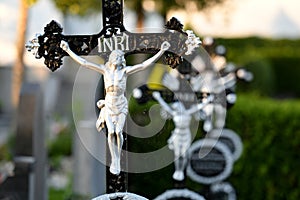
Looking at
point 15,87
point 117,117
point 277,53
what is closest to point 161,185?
point 117,117

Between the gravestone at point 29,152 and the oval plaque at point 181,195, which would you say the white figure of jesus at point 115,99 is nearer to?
the oval plaque at point 181,195

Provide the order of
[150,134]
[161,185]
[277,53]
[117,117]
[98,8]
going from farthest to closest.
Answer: [277,53] < [98,8] < [161,185] < [150,134] < [117,117]

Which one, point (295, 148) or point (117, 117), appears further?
point (295, 148)

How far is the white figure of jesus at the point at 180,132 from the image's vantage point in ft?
10.9

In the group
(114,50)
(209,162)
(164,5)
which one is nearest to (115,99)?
(114,50)

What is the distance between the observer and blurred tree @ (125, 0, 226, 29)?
44.9 feet

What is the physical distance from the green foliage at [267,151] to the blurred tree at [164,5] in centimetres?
871

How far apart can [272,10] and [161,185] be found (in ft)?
43.4

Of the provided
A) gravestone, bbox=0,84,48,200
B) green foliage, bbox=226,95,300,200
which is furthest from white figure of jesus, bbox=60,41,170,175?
green foliage, bbox=226,95,300,200

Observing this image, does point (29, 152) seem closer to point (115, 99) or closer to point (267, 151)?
point (267, 151)

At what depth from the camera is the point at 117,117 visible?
245cm

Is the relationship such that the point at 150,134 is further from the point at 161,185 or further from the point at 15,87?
the point at 15,87

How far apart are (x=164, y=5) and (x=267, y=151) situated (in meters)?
9.18

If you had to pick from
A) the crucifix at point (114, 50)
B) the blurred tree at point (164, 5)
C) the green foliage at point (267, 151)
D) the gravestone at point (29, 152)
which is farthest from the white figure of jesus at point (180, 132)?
the blurred tree at point (164, 5)
